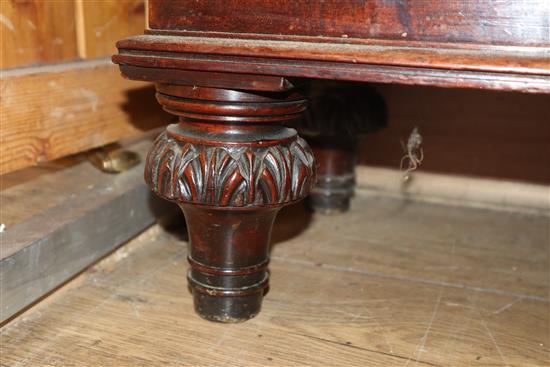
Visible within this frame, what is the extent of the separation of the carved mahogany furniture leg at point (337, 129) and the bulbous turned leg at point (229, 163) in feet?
1.38

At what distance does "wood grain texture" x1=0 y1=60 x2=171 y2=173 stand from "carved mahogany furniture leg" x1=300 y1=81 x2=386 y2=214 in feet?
0.97

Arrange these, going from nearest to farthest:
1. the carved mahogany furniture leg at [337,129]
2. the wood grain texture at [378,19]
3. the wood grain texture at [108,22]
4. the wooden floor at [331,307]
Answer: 1. the wood grain texture at [378,19]
2. the wooden floor at [331,307]
3. the wood grain texture at [108,22]
4. the carved mahogany furniture leg at [337,129]

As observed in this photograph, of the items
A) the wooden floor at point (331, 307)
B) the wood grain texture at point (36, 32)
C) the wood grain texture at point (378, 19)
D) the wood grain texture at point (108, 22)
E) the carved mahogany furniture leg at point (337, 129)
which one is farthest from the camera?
the carved mahogany furniture leg at point (337, 129)

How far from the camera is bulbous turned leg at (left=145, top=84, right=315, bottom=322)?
727 millimetres

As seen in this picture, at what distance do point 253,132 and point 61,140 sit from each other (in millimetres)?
413

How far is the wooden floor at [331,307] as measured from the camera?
31.8 inches

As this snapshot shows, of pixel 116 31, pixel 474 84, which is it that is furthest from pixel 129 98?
pixel 474 84

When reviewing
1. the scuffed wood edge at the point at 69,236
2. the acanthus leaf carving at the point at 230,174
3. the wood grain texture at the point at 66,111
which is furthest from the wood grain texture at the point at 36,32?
the acanthus leaf carving at the point at 230,174

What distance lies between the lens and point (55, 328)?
2.81 ft

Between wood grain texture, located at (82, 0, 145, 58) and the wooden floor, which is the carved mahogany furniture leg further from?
wood grain texture, located at (82, 0, 145, 58)

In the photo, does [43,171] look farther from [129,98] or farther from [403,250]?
[403,250]

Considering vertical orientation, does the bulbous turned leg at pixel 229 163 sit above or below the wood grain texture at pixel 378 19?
below

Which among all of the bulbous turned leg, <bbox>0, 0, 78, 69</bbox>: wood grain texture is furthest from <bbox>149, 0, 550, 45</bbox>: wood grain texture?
<bbox>0, 0, 78, 69</bbox>: wood grain texture

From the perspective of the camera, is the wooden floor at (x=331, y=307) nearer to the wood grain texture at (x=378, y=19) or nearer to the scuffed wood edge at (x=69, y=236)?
the scuffed wood edge at (x=69, y=236)
